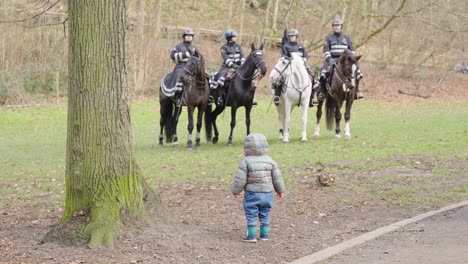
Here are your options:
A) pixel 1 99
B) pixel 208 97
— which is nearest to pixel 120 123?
pixel 208 97

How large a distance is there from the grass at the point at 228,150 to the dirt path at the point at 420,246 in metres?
2.10

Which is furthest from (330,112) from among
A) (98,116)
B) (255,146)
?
(98,116)

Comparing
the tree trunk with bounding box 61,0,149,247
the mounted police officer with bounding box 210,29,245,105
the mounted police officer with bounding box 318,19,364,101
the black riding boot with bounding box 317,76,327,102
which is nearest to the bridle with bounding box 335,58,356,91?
the mounted police officer with bounding box 318,19,364,101

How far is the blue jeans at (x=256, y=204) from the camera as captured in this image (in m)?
8.66

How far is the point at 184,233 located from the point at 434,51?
3711 centimetres

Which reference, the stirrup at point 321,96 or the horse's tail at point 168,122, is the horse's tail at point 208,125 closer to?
the horse's tail at point 168,122

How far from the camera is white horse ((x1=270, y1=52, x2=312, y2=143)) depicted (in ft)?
66.9

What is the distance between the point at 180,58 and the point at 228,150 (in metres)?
2.76

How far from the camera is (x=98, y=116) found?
857cm

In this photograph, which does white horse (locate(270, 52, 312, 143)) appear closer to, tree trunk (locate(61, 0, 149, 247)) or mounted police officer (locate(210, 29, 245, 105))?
mounted police officer (locate(210, 29, 245, 105))

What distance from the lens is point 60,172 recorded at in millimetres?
16109

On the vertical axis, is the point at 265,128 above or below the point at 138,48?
below

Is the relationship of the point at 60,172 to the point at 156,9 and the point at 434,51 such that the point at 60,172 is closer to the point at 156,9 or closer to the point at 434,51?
the point at 156,9

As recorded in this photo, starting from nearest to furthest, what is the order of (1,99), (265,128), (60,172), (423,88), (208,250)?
1. (208,250)
2. (60,172)
3. (265,128)
4. (1,99)
5. (423,88)
